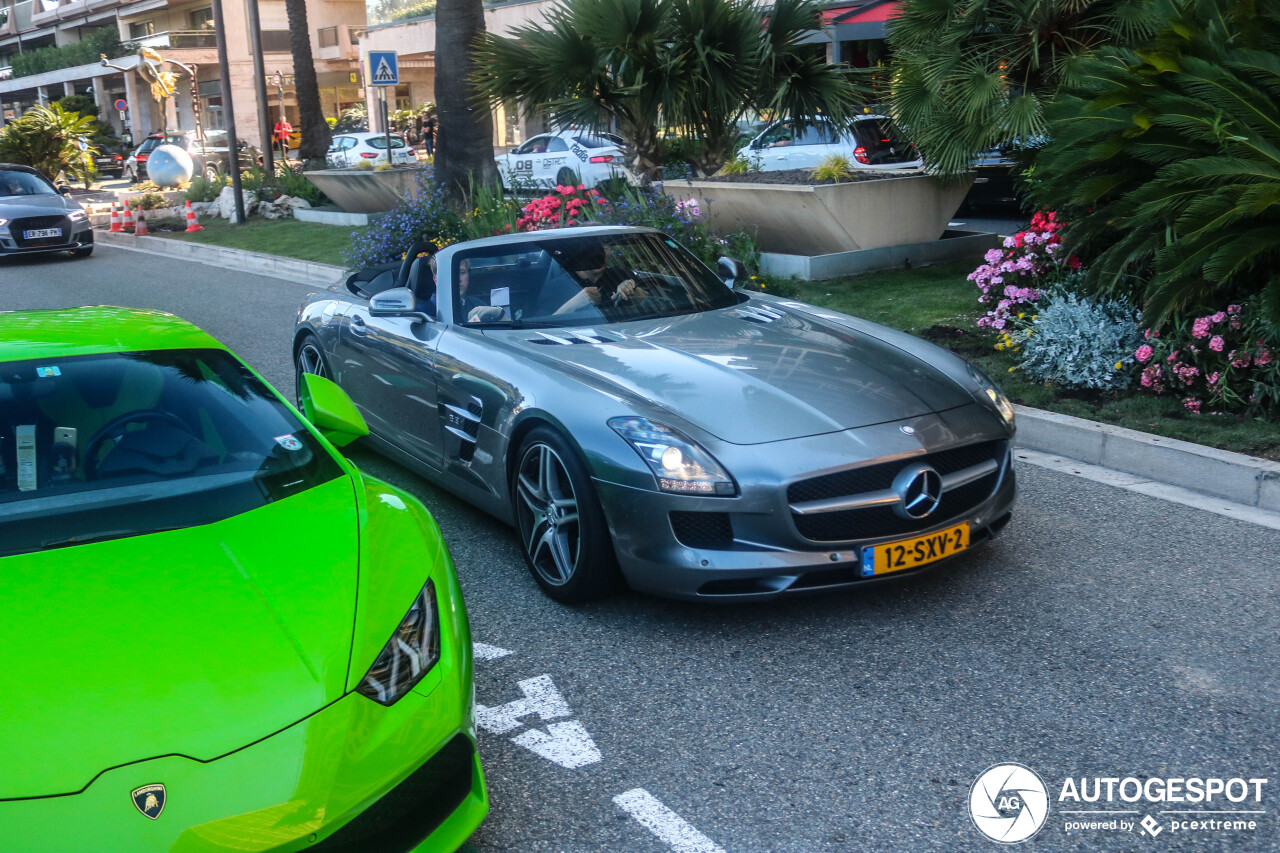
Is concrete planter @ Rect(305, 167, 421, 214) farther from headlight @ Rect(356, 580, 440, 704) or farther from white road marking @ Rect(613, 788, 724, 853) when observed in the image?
headlight @ Rect(356, 580, 440, 704)

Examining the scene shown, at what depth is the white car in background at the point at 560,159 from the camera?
22609 mm

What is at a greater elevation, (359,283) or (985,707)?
(359,283)

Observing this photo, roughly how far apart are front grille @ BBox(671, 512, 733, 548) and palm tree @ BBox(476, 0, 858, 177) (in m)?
8.64

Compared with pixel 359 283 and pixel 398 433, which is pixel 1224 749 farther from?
pixel 359 283

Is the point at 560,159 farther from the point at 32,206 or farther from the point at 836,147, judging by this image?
the point at 32,206

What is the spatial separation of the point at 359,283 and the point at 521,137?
42.9 metres

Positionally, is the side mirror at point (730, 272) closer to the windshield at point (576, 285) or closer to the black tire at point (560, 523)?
the windshield at point (576, 285)

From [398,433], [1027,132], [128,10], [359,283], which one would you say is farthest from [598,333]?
[128,10]

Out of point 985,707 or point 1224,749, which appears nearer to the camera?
point 1224,749

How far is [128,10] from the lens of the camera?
65.3 meters

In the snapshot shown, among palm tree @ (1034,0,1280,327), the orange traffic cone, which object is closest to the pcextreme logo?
palm tree @ (1034,0,1280,327)

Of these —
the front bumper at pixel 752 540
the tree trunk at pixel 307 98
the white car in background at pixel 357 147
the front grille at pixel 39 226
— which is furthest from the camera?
the white car in background at pixel 357 147

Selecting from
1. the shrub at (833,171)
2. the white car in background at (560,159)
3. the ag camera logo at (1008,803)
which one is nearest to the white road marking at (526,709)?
the ag camera logo at (1008,803)

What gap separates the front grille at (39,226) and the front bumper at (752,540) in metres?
17.1
